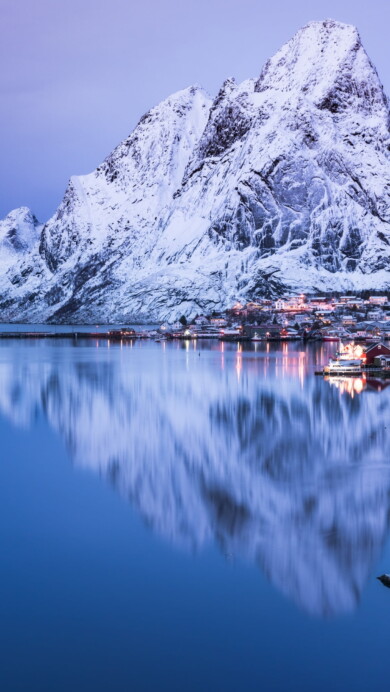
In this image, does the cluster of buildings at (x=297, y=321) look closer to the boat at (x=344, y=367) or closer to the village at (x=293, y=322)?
the village at (x=293, y=322)

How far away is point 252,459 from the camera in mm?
25750

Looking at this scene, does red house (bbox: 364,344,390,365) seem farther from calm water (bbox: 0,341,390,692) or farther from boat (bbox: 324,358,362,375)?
calm water (bbox: 0,341,390,692)

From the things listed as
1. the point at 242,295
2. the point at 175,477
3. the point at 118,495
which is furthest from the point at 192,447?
the point at 242,295

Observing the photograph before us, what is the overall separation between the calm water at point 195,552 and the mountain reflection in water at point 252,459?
0.07 metres

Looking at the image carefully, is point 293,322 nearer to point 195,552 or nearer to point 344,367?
point 344,367

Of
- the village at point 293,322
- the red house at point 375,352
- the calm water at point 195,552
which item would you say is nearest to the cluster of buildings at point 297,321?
the village at point 293,322

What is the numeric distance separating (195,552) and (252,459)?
29.5 ft

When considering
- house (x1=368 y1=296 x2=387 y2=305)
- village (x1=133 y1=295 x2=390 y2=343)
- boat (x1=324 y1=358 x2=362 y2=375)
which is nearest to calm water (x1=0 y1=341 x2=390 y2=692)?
boat (x1=324 y1=358 x2=362 y2=375)

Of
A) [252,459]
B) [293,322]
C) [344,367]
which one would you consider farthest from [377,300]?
[252,459]

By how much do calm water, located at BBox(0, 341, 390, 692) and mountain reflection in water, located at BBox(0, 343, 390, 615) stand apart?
0.07 meters

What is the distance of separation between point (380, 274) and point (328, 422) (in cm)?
14301

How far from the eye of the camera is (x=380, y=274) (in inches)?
6742

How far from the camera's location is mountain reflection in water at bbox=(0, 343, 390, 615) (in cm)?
1687

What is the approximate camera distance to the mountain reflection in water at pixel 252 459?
16873 mm
